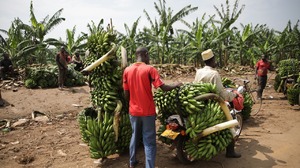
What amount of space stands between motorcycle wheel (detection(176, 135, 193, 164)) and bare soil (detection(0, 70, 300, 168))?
146 mm

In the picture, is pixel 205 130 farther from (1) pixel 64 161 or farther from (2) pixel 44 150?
(2) pixel 44 150

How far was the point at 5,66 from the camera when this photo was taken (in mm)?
12555

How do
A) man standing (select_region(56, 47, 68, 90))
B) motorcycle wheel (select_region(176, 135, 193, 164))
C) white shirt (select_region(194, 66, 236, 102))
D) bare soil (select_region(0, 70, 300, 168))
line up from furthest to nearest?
man standing (select_region(56, 47, 68, 90)), bare soil (select_region(0, 70, 300, 168)), white shirt (select_region(194, 66, 236, 102)), motorcycle wheel (select_region(176, 135, 193, 164))

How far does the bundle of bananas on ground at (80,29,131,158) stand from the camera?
444cm

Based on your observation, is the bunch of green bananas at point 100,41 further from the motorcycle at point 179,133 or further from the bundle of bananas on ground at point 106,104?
the motorcycle at point 179,133

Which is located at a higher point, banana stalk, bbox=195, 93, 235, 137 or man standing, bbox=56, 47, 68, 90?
man standing, bbox=56, 47, 68, 90

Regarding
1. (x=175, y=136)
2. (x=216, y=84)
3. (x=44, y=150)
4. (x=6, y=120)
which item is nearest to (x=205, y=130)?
(x=175, y=136)

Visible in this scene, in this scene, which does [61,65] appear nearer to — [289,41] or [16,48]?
[16,48]

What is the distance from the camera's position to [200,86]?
4.20 m

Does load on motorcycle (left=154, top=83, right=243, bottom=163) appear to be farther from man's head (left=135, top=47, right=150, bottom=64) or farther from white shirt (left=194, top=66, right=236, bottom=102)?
man's head (left=135, top=47, right=150, bottom=64)

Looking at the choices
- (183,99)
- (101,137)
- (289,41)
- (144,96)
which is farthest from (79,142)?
(289,41)

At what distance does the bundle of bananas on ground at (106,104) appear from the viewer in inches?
175

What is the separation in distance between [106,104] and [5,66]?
10560 millimetres

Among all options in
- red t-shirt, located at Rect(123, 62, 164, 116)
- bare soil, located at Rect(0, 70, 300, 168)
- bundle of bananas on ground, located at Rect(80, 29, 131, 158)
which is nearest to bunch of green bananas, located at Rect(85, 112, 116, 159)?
bundle of bananas on ground, located at Rect(80, 29, 131, 158)
